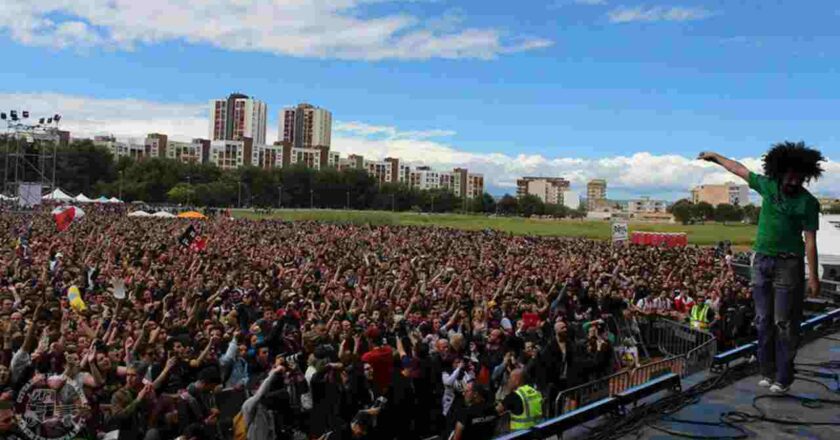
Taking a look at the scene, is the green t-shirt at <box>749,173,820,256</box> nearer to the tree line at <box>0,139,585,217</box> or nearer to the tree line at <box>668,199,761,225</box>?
the tree line at <box>0,139,585,217</box>

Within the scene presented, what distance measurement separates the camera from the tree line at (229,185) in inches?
4441

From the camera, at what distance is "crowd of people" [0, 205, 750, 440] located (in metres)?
6.51

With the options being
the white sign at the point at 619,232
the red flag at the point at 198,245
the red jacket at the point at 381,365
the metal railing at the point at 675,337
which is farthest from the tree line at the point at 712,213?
the red jacket at the point at 381,365

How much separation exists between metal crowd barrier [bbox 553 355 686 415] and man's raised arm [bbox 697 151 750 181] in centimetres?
219

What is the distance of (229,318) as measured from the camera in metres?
10.6

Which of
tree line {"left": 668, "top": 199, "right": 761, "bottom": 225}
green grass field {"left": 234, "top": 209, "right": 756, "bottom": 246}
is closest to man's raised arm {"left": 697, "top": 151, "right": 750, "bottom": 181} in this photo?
green grass field {"left": 234, "top": 209, "right": 756, "bottom": 246}

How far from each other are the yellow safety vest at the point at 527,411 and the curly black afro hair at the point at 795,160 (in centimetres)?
283

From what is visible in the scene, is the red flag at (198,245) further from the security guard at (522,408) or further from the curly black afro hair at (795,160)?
the curly black afro hair at (795,160)

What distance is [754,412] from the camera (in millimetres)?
4699

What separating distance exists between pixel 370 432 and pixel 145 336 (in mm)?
3163

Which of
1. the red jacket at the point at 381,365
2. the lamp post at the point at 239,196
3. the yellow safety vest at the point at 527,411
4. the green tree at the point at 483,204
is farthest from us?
the green tree at the point at 483,204

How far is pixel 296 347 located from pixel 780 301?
6.21 meters

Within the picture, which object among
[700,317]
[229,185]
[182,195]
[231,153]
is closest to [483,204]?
[229,185]

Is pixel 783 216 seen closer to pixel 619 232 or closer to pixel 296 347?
pixel 296 347
